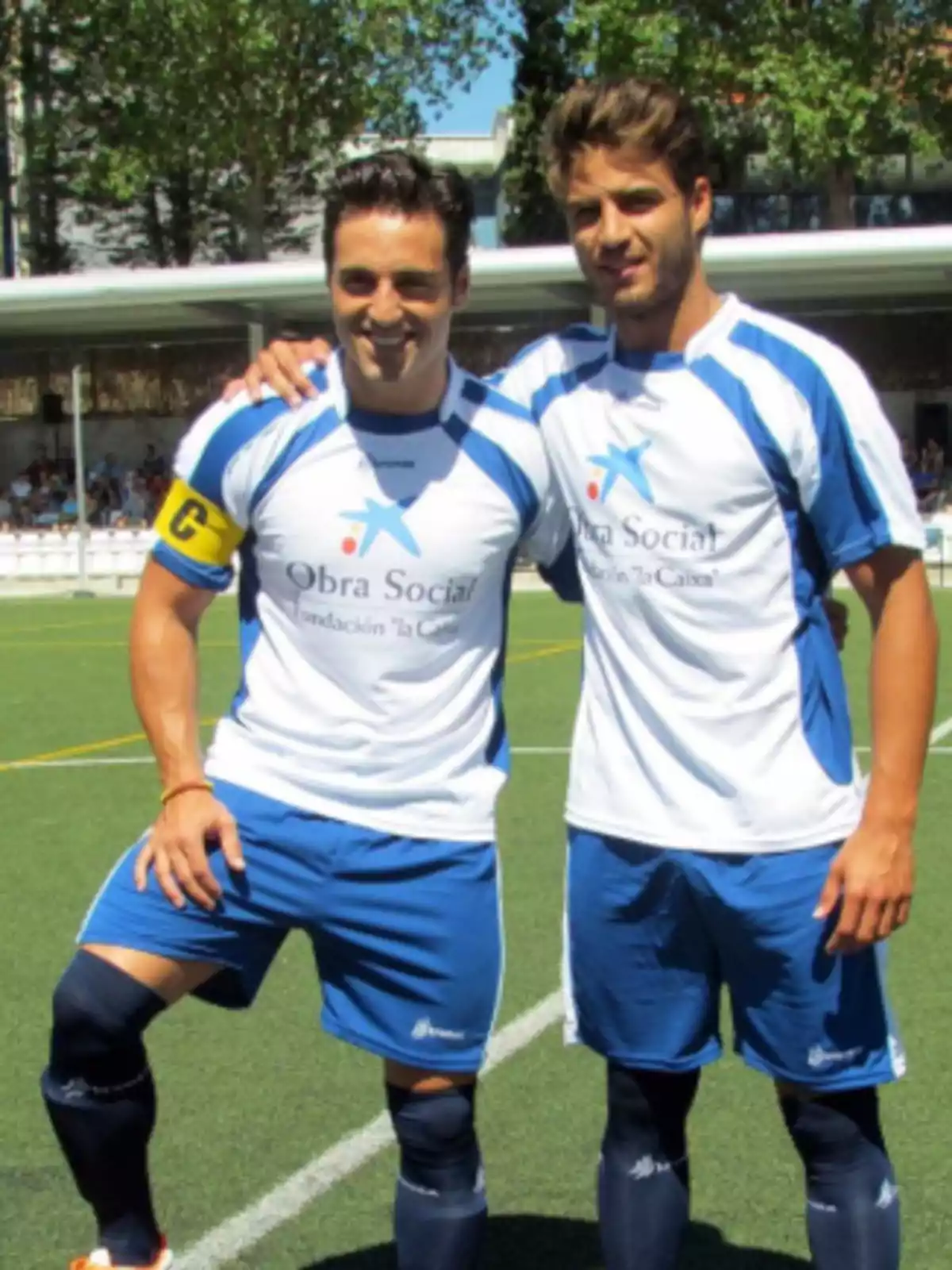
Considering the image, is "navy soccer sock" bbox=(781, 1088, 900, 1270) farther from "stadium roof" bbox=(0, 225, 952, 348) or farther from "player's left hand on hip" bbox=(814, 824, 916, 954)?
"stadium roof" bbox=(0, 225, 952, 348)

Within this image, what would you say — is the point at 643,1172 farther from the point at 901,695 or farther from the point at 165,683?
the point at 165,683

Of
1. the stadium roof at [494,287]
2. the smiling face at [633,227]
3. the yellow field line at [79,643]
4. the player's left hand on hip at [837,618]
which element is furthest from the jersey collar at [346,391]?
the stadium roof at [494,287]

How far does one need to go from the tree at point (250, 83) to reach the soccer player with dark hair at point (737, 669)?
144ft

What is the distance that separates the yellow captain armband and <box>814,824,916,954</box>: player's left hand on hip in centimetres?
117

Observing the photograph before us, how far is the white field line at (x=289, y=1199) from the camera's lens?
163 inches

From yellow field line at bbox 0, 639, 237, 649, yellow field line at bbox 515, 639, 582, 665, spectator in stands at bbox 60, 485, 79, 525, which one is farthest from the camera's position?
spectator in stands at bbox 60, 485, 79, 525

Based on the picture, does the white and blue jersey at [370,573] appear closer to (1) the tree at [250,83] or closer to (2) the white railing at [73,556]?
(2) the white railing at [73,556]

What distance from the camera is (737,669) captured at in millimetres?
3297

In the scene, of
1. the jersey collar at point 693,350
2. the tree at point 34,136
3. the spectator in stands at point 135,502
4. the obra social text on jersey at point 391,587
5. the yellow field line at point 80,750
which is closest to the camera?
the jersey collar at point 693,350

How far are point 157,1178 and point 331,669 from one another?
169 cm

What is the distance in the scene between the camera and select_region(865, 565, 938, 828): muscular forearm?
322 centimetres

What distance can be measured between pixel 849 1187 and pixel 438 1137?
689 mm

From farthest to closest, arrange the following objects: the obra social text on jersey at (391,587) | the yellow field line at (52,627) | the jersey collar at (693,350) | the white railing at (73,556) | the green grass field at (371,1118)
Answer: the white railing at (73,556) → the yellow field line at (52,627) → the green grass field at (371,1118) → the obra social text on jersey at (391,587) → the jersey collar at (693,350)

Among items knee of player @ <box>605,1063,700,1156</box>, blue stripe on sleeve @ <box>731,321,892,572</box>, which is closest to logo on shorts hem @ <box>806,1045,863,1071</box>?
knee of player @ <box>605,1063,700,1156</box>
